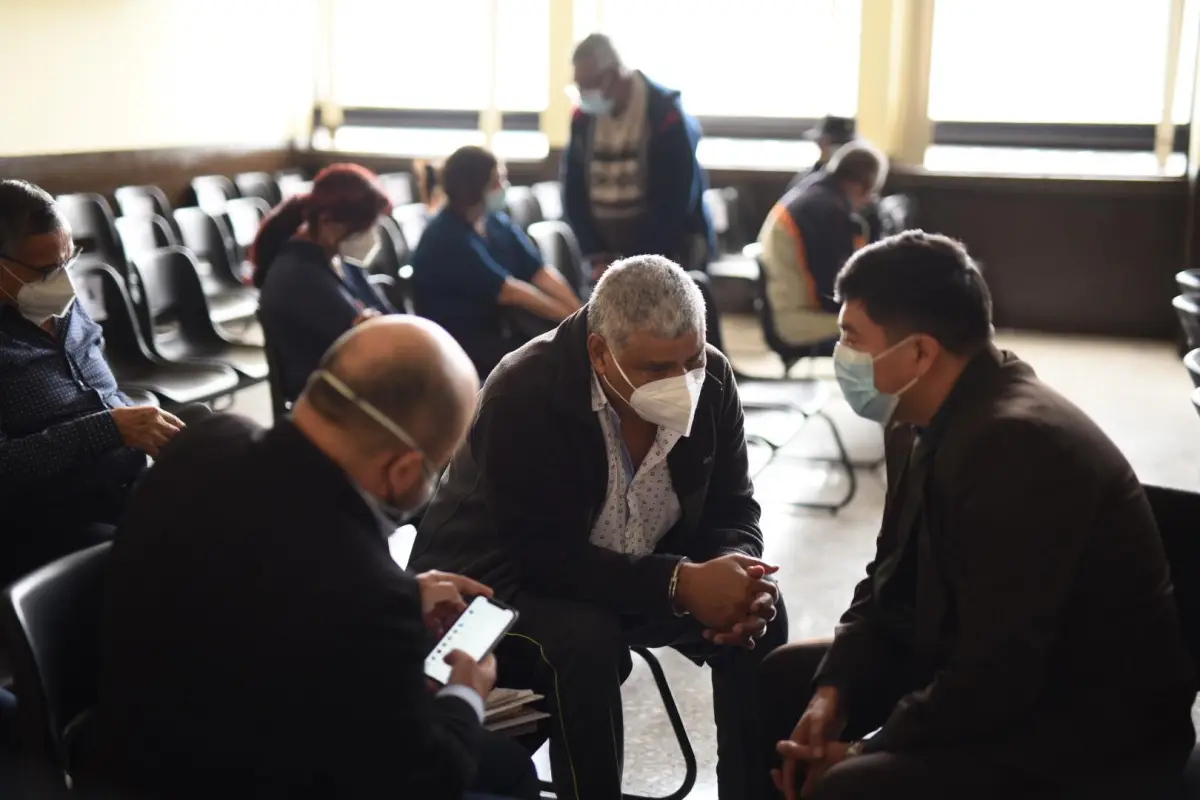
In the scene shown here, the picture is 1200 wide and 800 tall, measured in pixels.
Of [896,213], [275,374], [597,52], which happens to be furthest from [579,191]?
[896,213]

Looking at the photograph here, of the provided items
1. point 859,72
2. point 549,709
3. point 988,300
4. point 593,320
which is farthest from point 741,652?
point 859,72

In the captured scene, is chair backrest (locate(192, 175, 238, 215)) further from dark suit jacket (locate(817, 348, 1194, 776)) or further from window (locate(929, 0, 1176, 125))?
dark suit jacket (locate(817, 348, 1194, 776))

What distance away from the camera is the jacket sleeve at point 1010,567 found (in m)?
1.66

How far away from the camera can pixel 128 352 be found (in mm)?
4180

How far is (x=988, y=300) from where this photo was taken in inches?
73.4

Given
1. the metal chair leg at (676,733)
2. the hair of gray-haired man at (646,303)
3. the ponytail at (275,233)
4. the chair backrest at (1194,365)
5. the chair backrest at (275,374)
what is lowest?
the metal chair leg at (676,733)

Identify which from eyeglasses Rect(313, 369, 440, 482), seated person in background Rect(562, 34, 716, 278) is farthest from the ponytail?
eyeglasses Rect(313, 369, 440, 482)

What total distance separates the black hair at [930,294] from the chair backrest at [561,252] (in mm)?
3251

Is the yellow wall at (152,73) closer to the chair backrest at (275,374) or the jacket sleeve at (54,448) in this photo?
the chair backrest at (275,374)

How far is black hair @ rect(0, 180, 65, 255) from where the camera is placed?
8.67 feet

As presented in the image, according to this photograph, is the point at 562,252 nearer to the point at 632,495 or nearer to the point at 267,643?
the point at 632,495

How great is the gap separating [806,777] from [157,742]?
97cm

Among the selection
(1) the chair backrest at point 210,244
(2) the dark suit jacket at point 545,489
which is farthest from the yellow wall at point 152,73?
(2) the dark suit jacket at point 545,489

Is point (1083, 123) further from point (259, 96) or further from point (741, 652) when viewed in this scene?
point (741, 652)
